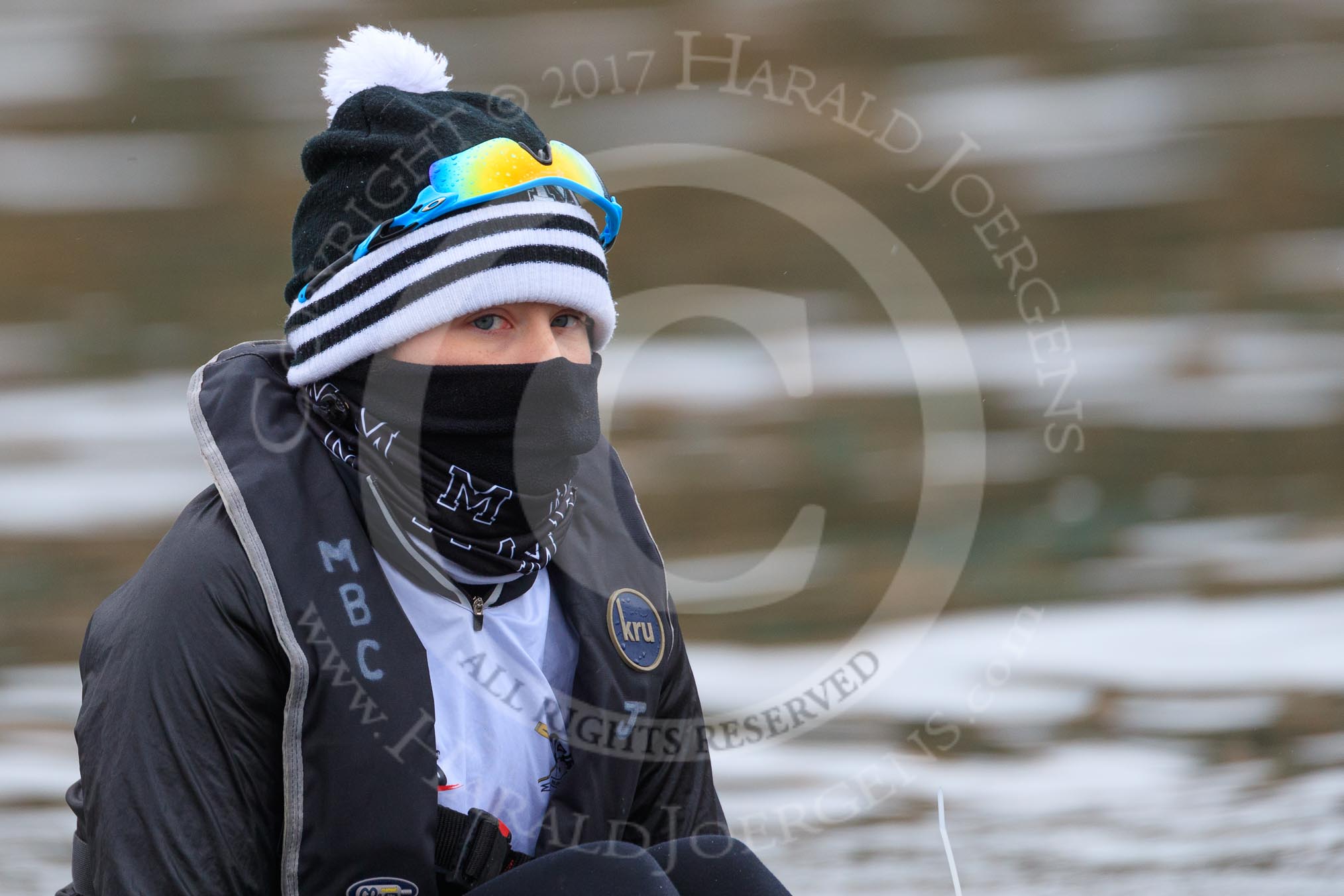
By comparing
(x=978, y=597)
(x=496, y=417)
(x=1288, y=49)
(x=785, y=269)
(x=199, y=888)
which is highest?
(x=1288, y=49)

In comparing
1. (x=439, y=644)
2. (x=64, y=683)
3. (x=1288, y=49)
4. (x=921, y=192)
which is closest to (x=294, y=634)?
(x=439, y=644)

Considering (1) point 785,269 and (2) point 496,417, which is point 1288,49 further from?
(2) point 496,417

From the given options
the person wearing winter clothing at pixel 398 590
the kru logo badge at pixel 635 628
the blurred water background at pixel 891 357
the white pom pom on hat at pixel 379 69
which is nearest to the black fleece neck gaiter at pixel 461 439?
the person wearing winter clothing at pixel 398 590

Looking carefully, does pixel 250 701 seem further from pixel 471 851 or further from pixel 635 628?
pixel 635 628

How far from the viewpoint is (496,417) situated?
1.15m

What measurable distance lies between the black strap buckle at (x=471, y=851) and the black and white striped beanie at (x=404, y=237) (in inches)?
15.7

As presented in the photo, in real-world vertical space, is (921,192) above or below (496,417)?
above

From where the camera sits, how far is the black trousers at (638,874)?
1036 millimetres

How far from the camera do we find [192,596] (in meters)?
1.03

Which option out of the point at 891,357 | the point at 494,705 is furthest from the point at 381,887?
the point at 891,357

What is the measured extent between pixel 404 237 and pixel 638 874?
1.81 feet

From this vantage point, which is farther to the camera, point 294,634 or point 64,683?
point 64,683

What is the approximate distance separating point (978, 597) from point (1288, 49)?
1.19 meters

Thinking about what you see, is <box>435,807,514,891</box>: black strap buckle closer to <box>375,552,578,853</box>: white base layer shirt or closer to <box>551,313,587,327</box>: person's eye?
<box>375,552,578,853</box>: white base layer shirt
